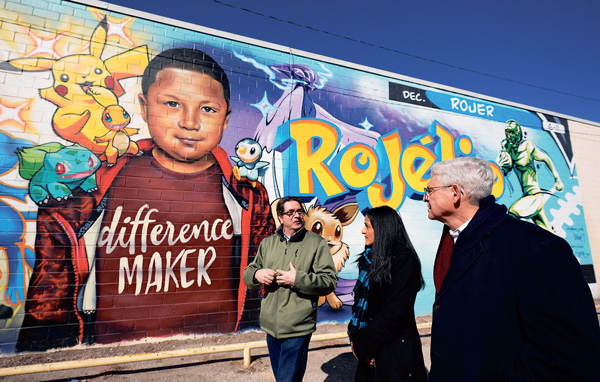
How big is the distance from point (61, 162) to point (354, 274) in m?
5.39

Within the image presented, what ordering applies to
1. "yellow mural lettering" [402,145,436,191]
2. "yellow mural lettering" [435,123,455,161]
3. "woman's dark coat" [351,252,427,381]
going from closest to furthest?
"woman's dark coat" [351,252,427,381], "yellow mural lettering" [402,145,436,191], "yellow mural lettering" [435,123,455,161]

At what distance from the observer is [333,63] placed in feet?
21.0

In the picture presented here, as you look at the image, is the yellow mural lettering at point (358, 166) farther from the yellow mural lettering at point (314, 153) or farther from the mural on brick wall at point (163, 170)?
the yellow mural lettering at point (314, 153)

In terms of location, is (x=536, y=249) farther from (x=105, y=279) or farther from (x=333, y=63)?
(x=333, y=63)

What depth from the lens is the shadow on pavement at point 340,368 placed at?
141 inches

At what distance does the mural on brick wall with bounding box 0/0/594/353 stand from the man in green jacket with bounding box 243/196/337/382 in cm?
268

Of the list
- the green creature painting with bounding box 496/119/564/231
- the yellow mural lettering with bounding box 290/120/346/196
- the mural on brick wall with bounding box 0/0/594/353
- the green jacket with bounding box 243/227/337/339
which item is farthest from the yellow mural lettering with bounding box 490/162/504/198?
the green jacket with bounding box 243/227/337/339

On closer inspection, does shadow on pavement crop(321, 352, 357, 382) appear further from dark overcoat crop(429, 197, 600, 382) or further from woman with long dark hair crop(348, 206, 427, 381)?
dark overcoat crop(429, 197, 600, 382)

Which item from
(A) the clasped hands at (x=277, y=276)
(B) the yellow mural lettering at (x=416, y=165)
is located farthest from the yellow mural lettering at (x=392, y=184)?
(A) the clasped hands at (x=277, y=276)

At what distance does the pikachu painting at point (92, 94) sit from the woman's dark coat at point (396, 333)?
4479 mm

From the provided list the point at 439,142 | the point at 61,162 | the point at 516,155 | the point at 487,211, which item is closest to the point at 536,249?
the point at 487,211

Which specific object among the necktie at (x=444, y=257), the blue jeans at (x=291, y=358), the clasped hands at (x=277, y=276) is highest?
the necktie at (x=444, y=257)

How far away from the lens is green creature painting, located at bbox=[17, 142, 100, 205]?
13.9ft

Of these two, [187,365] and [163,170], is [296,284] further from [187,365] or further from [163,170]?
[163,170]
